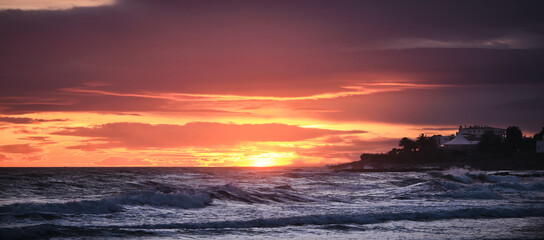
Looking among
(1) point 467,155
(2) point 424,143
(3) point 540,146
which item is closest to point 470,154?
(1) point 467,155

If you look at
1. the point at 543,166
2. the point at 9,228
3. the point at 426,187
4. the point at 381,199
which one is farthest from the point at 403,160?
the point at 9,228

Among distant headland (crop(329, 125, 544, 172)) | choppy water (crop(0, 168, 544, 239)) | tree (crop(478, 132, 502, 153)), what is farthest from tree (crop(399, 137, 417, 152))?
choppy water (crop(0, 168, 544, 239))

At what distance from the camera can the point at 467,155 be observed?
145 m

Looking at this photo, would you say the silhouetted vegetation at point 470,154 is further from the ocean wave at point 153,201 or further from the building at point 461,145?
the ocean wave at point 153,201

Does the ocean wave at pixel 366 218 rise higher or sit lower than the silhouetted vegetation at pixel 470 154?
lower

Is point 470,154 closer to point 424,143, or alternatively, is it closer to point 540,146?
point 540,146

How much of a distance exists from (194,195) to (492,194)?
2159cm

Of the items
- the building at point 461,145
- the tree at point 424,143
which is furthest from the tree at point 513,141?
the tree at point 424,143

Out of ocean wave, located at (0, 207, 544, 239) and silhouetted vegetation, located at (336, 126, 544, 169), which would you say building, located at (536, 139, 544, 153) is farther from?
ocean wave, located at (0, 207, 544, 239)

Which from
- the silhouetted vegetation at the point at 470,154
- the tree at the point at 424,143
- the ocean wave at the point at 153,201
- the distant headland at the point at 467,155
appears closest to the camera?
the ocean wave at the point at 153,201

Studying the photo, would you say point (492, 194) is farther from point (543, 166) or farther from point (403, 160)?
point (403, 160)

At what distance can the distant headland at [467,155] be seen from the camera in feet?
403

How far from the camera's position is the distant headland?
403ft

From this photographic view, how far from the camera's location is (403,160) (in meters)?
162
